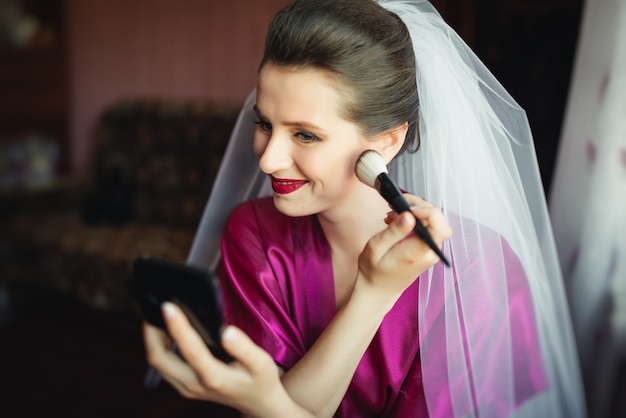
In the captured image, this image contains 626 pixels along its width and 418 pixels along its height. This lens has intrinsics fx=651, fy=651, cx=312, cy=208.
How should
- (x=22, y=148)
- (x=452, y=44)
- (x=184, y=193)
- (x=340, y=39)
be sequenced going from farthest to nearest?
(x=22, y=148) < (x=184, y=193) < (x=452, y=44) < (x=340, y=39)

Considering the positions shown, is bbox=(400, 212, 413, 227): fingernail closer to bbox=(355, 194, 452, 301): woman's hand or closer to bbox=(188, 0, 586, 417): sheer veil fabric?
bbox=(355, 194, 452, 301): woman's hand

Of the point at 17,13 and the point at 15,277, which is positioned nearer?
the point at 15,277

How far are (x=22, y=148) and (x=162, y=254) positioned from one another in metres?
1.19

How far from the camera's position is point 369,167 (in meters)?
0.91

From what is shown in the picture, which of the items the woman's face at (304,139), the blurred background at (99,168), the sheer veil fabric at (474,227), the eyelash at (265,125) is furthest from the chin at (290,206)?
the blurred background at (99,168)

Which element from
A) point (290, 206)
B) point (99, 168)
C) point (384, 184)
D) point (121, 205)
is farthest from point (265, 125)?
point (99, 168)

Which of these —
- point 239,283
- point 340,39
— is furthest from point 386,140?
point 239,283

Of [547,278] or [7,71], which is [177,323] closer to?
[547,278]

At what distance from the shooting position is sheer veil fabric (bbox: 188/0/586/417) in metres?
1.04

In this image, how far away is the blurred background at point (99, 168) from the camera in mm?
2510

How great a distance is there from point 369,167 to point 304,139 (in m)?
0.11

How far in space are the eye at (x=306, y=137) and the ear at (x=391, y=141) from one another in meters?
0.11

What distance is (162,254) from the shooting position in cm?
260

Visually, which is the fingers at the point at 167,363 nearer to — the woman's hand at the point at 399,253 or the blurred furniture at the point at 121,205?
the woman's hand at the point at 399,253
